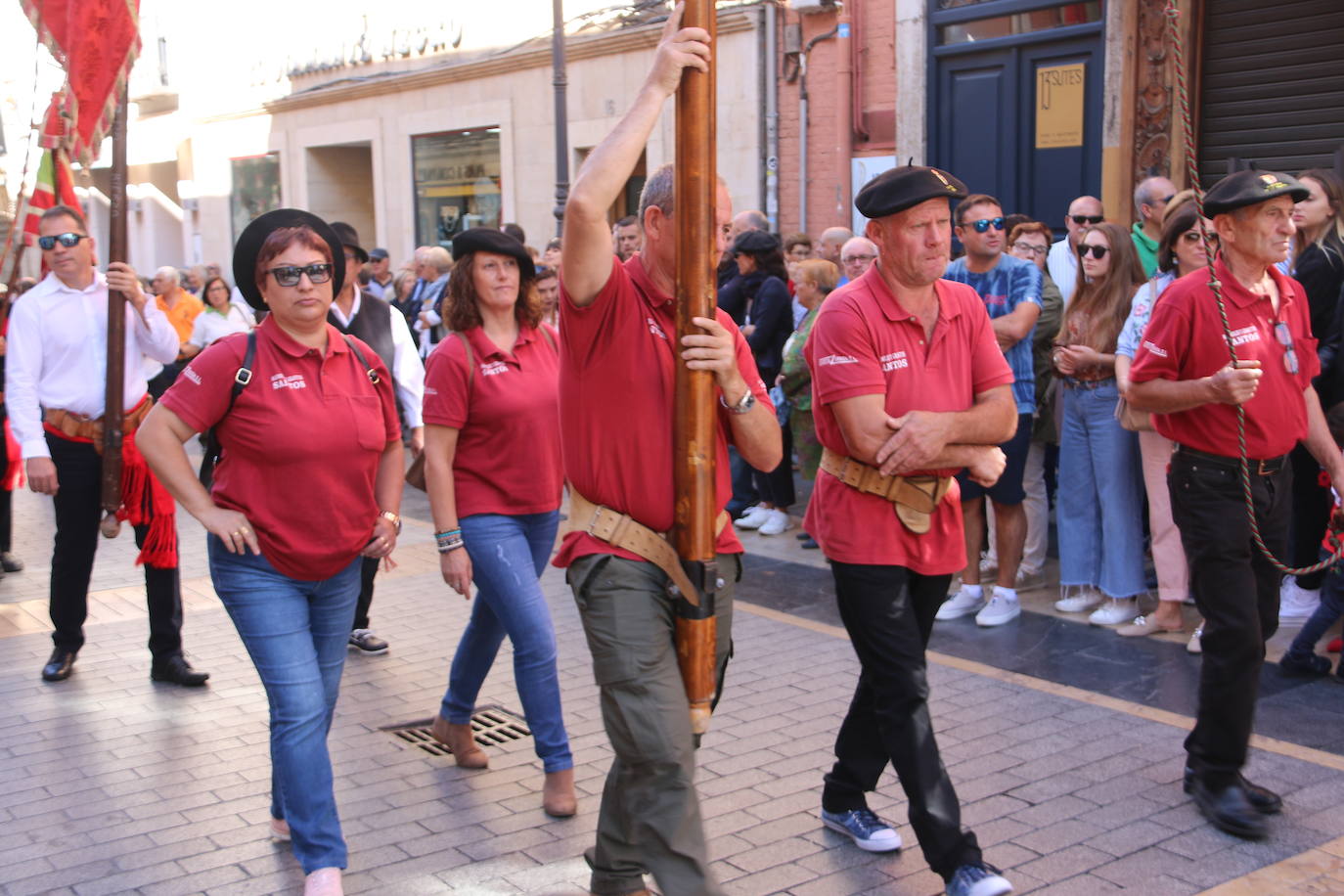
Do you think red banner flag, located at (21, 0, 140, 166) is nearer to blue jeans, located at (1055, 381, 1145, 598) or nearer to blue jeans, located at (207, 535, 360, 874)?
blue jeans, located at (207, 535, 360, 874)

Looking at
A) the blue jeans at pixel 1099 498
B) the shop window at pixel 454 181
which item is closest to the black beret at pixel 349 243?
the blue jeans at pixel 1099 498

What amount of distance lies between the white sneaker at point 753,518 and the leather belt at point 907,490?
226 inches

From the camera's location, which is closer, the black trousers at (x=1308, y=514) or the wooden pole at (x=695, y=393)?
the wooden pole at (x=695, y=393)

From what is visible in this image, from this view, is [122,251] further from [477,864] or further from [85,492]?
[477,864]

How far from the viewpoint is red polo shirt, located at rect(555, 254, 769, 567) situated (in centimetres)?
347

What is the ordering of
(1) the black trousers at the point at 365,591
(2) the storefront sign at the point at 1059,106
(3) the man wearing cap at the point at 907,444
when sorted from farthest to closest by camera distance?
(2) the storefront sign at the point at 1059,106, (1) the black trousers at the point at 365,591, (3) the man wearing cap at the point at 907,444

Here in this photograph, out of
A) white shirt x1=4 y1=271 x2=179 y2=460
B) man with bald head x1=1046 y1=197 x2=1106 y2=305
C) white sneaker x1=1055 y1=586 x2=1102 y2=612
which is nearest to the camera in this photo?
white shirt x1=4 y1=271 x2=179 y2=460

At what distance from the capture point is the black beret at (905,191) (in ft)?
13.1

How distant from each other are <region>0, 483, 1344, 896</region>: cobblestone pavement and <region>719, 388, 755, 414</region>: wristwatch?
152 centimetres

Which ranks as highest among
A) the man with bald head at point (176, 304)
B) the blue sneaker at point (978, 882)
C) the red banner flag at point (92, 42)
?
the red banner flag at point (92, 42)

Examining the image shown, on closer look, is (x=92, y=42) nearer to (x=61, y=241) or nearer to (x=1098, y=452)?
(x=61, y=241)

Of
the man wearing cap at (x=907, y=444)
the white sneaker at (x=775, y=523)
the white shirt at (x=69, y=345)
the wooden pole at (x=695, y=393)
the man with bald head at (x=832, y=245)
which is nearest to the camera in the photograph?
the wooden pole at (x=695, y=393)

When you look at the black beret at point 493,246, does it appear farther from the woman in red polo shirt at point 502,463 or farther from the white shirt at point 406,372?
the white shirt at point 406,372

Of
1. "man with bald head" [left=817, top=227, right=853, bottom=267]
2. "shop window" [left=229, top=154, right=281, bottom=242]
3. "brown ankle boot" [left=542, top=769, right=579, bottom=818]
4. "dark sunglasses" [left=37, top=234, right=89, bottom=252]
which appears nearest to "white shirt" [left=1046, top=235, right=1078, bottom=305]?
"man with bald head" [left=817, top=227, right=853, bottom=267]
